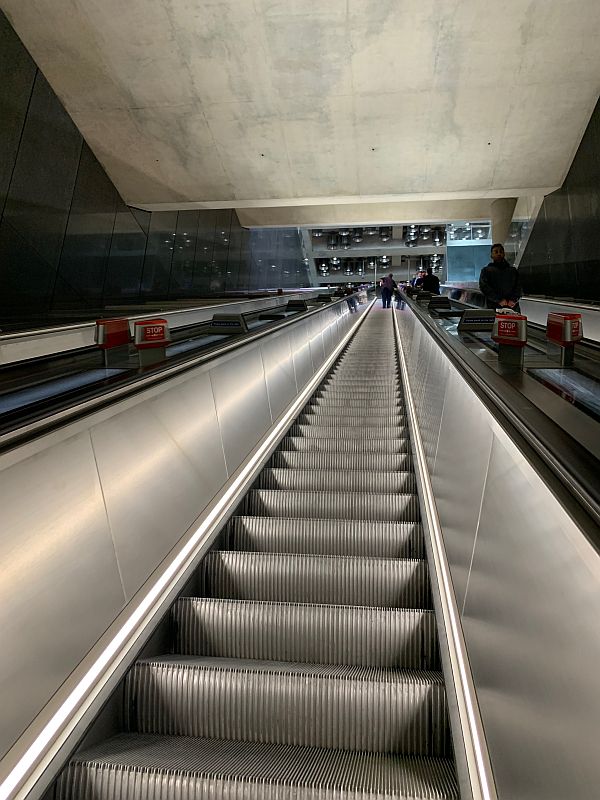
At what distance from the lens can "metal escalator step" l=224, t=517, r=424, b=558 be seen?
10.8 feet

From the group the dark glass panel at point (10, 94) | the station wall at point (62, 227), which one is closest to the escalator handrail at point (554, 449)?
the station wall at point (62, 227)

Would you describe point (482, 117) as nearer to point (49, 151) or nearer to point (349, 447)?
point (49, 151)

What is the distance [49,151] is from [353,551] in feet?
39.8

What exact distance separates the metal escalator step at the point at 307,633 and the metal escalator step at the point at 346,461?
203 centimetres

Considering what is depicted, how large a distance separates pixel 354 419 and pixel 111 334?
2.93 metres

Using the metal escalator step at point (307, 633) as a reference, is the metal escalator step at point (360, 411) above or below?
above

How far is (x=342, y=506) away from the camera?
12.4 ft

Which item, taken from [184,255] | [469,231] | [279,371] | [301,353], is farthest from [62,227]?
[469,231]

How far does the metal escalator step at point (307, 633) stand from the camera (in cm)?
246

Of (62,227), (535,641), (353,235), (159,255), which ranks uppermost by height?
(353,235)

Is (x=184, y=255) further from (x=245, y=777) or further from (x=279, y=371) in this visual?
(x=245, y=777)

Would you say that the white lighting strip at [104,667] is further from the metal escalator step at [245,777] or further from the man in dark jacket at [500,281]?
the man in dark jacket at [500,281]

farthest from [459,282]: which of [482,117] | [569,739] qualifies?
[569,739]

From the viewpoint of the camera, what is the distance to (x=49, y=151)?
1207 centimetres
